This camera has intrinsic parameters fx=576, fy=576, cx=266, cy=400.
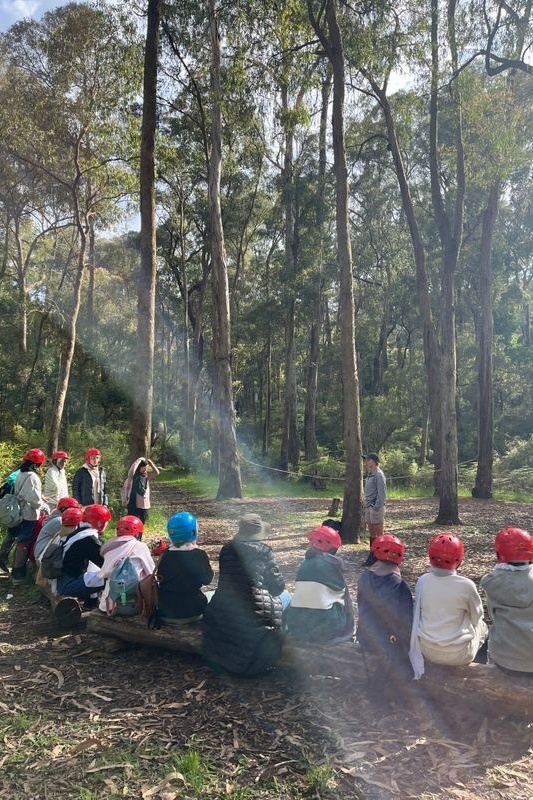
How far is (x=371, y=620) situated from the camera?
3941 mm

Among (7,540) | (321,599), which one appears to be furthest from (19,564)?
(321,599)

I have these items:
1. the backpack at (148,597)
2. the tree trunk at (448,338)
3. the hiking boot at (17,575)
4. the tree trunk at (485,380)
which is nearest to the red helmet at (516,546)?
the backpack at (148,597)

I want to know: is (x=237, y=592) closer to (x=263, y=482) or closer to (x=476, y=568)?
(x=476, y=568)

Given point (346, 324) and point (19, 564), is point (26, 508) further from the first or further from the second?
point (346, 324)

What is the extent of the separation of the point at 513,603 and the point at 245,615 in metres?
1.77

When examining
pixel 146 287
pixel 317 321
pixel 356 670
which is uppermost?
pixel 317 321

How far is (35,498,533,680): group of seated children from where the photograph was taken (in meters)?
3.71

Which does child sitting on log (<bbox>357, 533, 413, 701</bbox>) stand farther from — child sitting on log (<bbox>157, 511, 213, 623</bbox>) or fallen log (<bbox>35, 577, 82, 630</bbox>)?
fallen log (<bbox>35, 577, 82, 630</bbox>)

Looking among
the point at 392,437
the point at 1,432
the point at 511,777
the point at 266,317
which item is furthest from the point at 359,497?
the point at 392,437

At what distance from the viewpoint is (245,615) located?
4039 mm

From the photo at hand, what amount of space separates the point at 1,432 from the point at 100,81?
11.4 metres

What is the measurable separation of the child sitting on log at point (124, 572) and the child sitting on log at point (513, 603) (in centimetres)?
270

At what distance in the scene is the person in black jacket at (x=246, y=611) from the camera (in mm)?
4047

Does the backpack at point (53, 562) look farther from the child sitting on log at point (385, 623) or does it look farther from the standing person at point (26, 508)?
the child sitting on log at point (385, 623)
